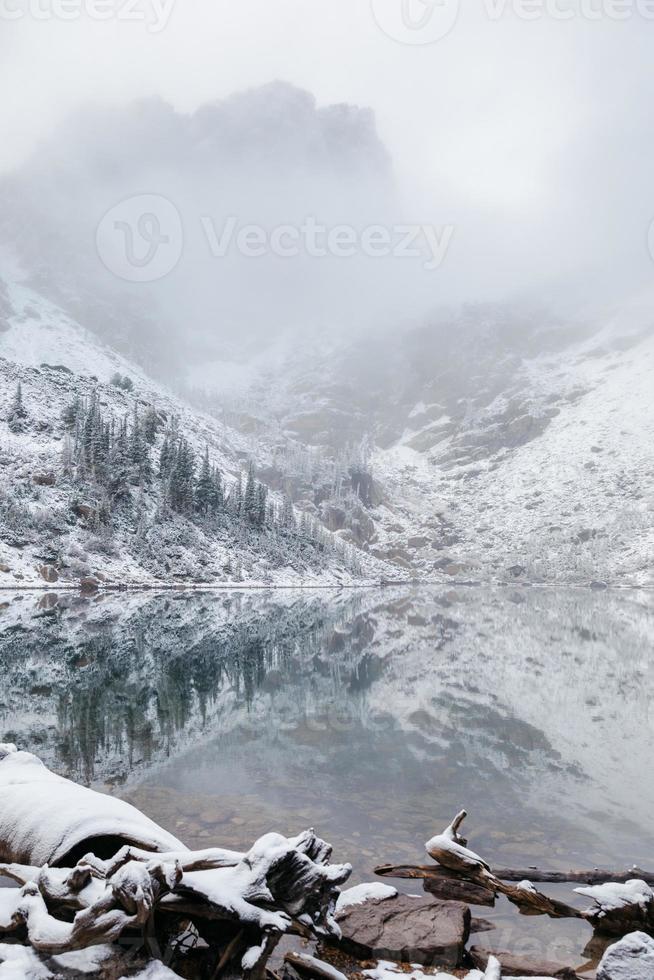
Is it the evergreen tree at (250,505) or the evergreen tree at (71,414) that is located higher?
the evergreen tree at (71,414)

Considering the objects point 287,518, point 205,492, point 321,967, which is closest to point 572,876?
point 321,967

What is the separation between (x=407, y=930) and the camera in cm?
638

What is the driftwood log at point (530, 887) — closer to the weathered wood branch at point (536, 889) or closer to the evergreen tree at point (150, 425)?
the weathered wood branch at point (536, 889)

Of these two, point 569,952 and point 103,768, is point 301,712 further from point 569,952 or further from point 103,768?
point 569,952

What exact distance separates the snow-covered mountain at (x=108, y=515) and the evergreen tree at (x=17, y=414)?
0.31 m

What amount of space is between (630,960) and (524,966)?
105 centimetres

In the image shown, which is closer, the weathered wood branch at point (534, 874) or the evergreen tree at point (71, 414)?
the weathered wood branch at point (534, 874)

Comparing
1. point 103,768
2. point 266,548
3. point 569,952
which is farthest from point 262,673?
point 266,548

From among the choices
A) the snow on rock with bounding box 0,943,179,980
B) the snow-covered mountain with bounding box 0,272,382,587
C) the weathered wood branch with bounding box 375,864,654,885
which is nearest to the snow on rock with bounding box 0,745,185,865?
the snow on rock with bounding box 0,943,179,980

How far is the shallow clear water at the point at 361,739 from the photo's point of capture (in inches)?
418

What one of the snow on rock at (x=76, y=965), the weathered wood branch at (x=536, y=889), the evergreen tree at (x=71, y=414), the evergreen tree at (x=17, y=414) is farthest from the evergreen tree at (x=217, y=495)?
the snow on rock at (x=76, y=965)

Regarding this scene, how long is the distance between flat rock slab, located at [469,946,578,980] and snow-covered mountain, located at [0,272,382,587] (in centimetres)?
7997

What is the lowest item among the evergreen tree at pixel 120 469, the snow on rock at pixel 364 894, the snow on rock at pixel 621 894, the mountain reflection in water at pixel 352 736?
the mountain reflection in water at pixel 352 736

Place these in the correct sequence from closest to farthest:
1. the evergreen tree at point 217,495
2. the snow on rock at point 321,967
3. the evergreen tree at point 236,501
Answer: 1. the snow on rock at point 321,967
2. the evergreen tree at point 217,495
3. the evergreen tree at point 236,501
